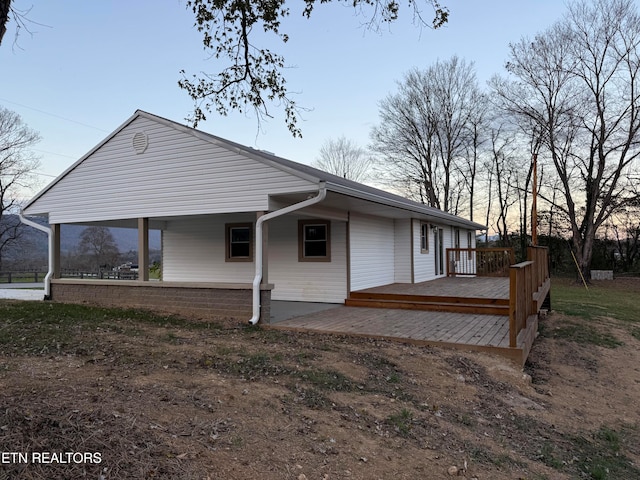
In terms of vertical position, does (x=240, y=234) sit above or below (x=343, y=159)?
below

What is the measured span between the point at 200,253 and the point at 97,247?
3126 cm

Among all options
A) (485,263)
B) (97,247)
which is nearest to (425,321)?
(485,263)

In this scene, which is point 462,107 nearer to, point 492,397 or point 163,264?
point 163,264

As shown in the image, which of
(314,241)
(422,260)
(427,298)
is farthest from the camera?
(422,260)

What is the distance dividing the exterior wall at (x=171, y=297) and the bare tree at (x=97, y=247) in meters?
30.1

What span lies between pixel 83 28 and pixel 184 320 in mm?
5362

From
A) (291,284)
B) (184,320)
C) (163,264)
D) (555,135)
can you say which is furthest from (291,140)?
(555,135)

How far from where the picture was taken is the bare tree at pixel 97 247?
1500 inches

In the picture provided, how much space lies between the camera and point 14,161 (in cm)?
2844

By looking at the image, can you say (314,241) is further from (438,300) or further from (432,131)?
(432,131)

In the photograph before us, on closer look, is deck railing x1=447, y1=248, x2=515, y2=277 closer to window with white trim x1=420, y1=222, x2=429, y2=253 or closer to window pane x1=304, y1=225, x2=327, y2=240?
window with white trim x1=420, y1=222, x2=429, y2=253

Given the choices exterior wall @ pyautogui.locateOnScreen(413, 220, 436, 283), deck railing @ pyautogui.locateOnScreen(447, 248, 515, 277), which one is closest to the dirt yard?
exterior wall @ pyautogui.locateOnScreen(413, 220, 436, 283)

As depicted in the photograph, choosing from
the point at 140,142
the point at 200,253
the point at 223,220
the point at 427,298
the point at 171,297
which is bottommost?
the point at 427,298

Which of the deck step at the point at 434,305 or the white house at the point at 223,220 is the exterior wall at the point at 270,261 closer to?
the white house at the point at 223,220
